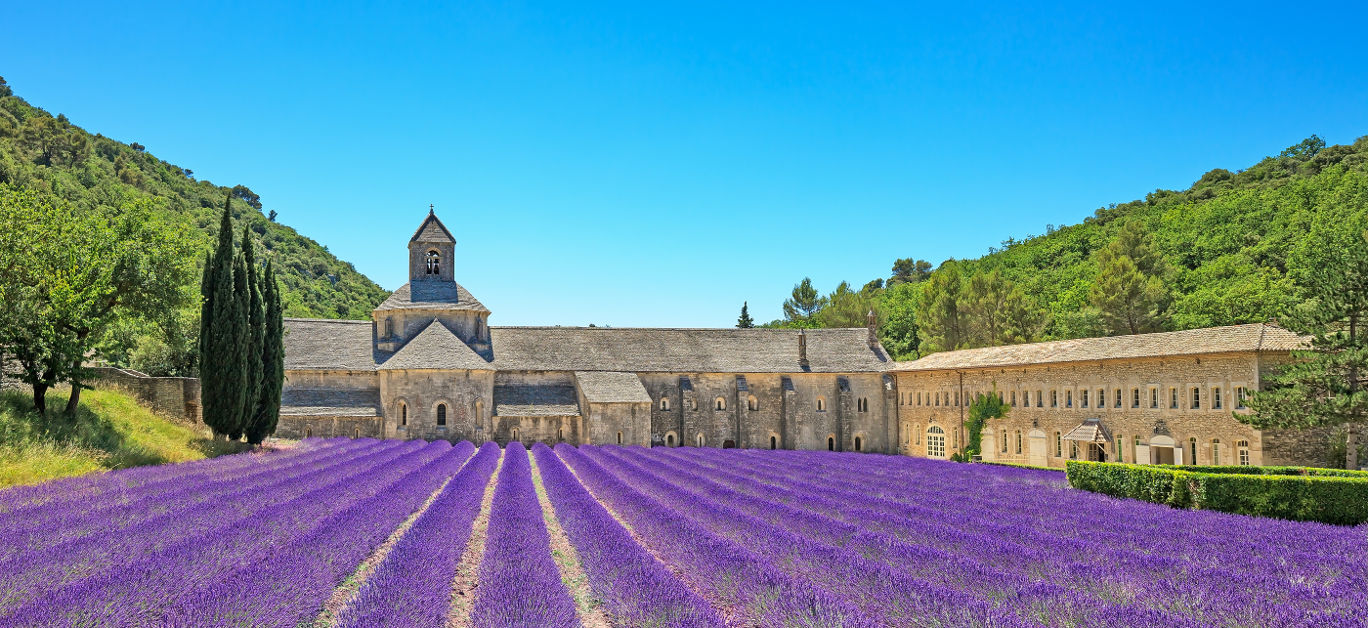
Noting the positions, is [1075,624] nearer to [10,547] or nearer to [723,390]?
[10,547]

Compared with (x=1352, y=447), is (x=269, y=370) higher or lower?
higher

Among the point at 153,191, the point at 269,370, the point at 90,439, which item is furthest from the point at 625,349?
the point at 153,191

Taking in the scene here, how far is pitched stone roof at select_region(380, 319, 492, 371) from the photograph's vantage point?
45062mm

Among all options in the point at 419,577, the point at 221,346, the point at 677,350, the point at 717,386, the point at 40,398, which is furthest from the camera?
the point at 677,350

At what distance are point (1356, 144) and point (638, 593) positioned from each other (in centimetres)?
10369

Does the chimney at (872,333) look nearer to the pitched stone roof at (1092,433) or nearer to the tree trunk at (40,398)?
the pitched stone roof at (1092,433)

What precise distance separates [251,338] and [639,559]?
2366 centimetres

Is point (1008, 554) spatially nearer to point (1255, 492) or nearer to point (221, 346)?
point (1255, 492)

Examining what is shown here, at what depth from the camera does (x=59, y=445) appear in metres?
20.7

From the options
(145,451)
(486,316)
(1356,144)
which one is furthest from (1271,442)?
(1356,144)

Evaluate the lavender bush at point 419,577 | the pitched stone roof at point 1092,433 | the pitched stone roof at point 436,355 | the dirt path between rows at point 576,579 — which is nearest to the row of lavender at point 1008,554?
the dirt path between rows at point 576,579

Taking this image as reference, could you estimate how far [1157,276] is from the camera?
5859 centimetres

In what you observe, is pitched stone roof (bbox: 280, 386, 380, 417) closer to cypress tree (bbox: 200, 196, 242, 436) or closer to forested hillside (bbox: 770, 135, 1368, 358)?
cypress tree (bbox: 200, 196, 242, 436)

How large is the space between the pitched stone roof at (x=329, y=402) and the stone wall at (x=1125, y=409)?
32214 mm
